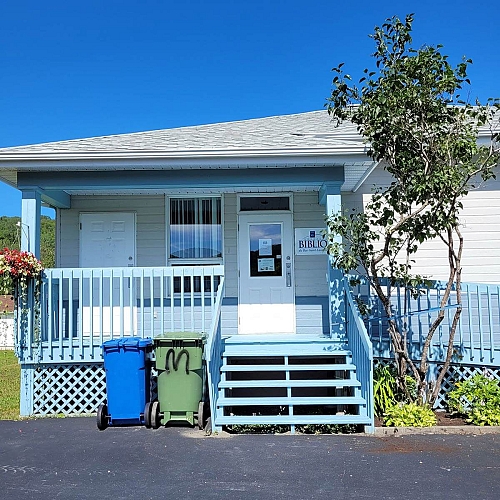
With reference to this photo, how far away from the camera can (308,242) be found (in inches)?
374

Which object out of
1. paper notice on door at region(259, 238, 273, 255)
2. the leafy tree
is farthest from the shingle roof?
paper notice on door at region(259, 238, 273, 255)

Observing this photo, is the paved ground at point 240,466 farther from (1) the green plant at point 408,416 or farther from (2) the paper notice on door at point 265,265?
(2) the paper notice on door at point 265,265

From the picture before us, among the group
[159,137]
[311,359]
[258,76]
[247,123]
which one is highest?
[258,76]

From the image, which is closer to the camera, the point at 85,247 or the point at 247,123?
the point at 85,247

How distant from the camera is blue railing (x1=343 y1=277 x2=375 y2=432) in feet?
21.0

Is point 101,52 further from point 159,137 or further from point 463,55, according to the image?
point 463,55

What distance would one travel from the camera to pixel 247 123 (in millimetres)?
11633

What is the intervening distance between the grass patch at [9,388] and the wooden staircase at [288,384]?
9.84 feet

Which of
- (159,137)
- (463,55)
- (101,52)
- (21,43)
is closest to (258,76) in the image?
(101,52)

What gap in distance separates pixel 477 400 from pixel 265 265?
13.3 ft

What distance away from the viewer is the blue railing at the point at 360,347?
252 inches

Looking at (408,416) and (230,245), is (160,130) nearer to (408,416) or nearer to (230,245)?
(230,245)

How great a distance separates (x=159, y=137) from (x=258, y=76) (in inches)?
453

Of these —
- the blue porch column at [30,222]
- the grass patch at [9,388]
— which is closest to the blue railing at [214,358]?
the blue porch column at [30,222]
